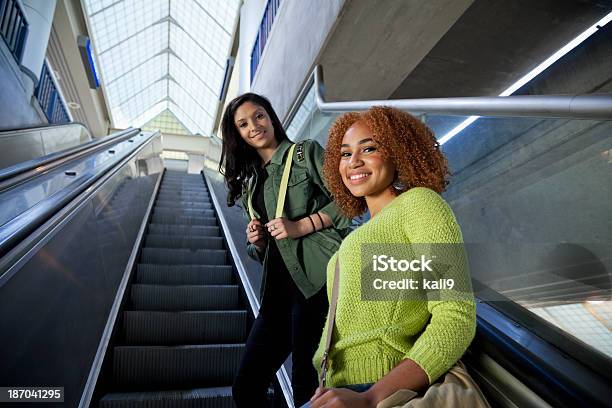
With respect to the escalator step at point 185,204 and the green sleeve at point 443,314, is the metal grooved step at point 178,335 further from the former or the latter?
the escalator step at point 185,204

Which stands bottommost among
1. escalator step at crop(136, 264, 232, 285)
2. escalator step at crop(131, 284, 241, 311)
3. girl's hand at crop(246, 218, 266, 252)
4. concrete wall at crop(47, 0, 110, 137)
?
escalator step at crop(131, 284, 241, 311)

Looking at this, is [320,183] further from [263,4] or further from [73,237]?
[263,4]

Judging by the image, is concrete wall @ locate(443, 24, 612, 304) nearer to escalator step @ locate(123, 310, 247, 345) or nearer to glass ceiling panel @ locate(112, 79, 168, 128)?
escalator step @ locate(123, 310, 247, 345)

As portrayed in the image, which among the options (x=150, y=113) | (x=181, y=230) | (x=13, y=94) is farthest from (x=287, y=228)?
(x=150, y=113)

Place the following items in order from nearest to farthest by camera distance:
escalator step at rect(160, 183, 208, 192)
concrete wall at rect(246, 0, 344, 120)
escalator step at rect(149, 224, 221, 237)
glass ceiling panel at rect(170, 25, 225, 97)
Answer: concrete wall at rect(246, 0, 344, 120), escalator step at rect(149, 224, 221, 237), escalator step at rect(160, 183, 208, 192), glass ceiling panel at rect(170, 25, 225, 97)

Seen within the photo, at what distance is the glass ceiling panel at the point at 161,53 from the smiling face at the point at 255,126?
575 inches

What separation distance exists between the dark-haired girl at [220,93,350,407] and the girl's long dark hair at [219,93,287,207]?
69 mm

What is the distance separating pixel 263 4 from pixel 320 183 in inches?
413

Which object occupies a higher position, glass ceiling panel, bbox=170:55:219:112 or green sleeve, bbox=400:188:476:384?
glass ceiling panel, bbox=170:55:219:112

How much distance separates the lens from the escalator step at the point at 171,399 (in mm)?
2404

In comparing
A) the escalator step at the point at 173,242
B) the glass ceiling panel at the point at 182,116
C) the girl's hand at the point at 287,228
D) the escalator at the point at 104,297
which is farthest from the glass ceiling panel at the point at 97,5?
the glass ceiling panel at the point at 182,116

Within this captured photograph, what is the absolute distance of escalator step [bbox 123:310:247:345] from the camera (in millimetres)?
3213

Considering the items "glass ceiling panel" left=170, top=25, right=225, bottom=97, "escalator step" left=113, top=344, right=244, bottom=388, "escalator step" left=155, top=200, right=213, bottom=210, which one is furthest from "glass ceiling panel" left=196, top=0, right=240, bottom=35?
"escalator step" left=113, top=344, right=244, bottom=388

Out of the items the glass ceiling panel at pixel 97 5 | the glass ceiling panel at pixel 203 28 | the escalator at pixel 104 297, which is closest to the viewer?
the escalator at pixel 104 297
